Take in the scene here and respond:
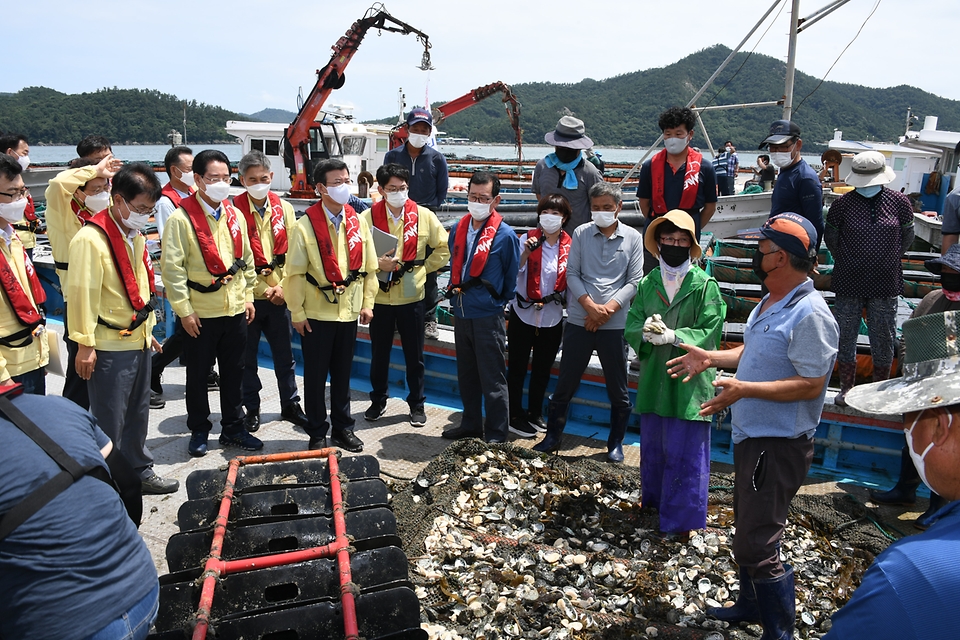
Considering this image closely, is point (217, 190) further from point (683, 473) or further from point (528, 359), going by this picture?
point (683, 473)

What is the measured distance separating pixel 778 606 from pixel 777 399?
931mm

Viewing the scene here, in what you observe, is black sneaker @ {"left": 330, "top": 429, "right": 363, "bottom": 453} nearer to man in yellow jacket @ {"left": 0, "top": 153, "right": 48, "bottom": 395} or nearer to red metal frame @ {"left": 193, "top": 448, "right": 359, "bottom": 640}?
red metal frame @ {"left": 193, "top": 448, "right": 359, "bottom": 640}

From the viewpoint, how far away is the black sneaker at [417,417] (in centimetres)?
570

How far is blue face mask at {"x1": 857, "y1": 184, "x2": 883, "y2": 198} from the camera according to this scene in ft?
15.7

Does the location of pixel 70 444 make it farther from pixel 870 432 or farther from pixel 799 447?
pixel 870 432

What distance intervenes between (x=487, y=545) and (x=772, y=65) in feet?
367

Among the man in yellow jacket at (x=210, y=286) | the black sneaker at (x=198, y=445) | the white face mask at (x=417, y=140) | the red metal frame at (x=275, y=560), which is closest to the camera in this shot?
the red metal frame at (x=275, y=560)

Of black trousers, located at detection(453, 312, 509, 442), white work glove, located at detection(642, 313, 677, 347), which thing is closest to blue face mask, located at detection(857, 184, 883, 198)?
white work glove, located at detection(642, 313, 677, 347)

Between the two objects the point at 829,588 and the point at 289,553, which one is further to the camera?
the point at 829,588

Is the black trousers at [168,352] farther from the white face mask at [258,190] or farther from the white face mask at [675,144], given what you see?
the white face mask at [675,144]

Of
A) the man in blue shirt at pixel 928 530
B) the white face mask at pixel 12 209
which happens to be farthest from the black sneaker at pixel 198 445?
the man in blue shirt at pixel 928 530

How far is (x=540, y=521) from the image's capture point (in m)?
4.06

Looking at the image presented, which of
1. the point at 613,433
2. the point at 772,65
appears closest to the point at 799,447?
the point at 613,433

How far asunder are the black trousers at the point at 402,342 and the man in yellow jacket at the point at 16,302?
243 centimetres
